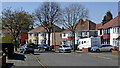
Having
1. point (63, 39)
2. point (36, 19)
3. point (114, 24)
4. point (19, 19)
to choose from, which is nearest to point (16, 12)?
point (19, 19)

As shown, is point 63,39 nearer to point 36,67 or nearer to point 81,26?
point 81,26

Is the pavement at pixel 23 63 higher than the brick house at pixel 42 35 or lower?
lower

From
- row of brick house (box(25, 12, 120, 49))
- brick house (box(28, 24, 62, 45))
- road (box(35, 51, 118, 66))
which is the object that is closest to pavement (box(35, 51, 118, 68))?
road (box(35, 51, 118, 66))

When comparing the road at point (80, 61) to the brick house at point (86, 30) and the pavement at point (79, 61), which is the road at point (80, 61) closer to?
the pavement at point (79, 61)

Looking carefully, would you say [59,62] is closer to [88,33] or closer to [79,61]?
[79,61]

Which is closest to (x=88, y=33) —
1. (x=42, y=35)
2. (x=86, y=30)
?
(x=86, y=30)

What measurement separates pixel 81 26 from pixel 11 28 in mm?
33835

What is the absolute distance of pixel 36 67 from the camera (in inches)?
683

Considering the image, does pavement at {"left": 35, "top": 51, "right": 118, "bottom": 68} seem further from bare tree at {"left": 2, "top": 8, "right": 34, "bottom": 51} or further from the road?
bare tree at {"left": 2, "top": 8, "right": 34, "bottom": 51}

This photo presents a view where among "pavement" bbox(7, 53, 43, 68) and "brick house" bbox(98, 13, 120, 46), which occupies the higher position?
"brick house" bbox(98, 13, 120, 46)

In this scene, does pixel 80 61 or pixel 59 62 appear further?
pixel 80 61

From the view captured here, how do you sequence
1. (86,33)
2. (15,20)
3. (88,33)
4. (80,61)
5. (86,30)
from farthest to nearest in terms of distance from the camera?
1. (86,33)
2. (86,30)
3. (88,33)
4. (15,20)
5. (80,61)

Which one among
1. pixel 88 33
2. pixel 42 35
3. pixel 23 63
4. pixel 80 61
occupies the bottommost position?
Result: pixel 80 61

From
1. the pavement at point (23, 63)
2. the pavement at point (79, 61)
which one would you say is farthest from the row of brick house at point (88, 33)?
the pavement at point (23, 63)
